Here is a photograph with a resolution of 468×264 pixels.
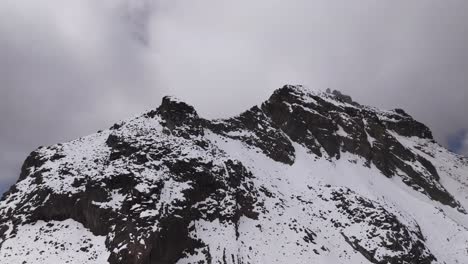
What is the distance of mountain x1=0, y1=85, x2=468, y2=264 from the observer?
46166 mm

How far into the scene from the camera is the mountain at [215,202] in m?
46.2

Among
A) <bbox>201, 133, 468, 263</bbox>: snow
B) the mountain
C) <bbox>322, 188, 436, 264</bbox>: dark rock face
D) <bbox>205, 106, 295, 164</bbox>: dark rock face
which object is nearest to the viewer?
the mountain

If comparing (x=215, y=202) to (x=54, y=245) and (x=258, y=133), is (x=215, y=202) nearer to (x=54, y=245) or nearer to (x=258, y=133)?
→ (x=54, y=245)

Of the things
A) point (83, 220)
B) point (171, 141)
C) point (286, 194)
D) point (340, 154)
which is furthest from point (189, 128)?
point (340, 154)

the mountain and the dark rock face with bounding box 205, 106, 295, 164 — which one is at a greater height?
the dark rock face with bounding box 205, 106, 295, 164

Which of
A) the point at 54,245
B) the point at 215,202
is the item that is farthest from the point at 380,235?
the point at 54,245

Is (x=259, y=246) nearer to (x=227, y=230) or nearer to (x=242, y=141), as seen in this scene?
(x=227, y=230)

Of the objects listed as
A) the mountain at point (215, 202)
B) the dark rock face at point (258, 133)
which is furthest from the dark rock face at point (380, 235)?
the dark rock face at point (258, 133)

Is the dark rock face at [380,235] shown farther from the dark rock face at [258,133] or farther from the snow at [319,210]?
the dark rock face at [258,133]

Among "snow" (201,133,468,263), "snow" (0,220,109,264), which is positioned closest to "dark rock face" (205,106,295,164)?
"snow" (201,133,468,263)

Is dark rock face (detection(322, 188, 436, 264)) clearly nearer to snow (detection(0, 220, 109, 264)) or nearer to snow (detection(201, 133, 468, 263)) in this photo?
snow (detection(201, 133, 468, 263))

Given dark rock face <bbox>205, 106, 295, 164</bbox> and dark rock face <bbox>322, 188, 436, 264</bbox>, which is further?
dark rock face <bbox>205, 106, 295, 164</bbox>

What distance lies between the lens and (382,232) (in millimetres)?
53594

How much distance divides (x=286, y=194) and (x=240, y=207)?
8.95 metres
